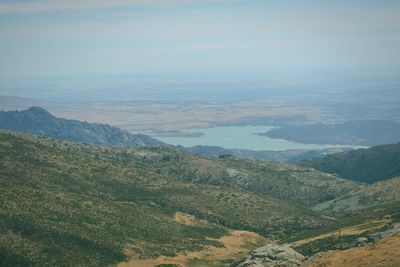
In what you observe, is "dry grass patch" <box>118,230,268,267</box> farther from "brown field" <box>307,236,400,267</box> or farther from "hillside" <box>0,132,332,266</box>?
"brown field" <box>307,236,400,267</box>

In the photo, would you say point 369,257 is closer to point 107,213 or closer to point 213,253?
point 213,253

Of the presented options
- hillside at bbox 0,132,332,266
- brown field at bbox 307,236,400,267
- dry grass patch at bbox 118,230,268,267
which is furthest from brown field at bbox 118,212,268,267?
brown field at bbox 307,236,400,267

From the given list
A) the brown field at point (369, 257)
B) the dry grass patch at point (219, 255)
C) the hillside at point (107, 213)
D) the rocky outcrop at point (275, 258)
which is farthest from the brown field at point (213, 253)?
the brown field at point (369, 257)

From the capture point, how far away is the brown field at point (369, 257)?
209 feet

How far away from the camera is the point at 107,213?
5507 inches

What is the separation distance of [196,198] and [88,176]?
36.1 metres

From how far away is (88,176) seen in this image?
179750 mm

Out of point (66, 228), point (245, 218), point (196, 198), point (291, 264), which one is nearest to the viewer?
point (291, 264)

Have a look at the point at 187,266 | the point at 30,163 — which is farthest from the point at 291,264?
the point at 30,163

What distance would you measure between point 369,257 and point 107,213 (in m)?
85.8

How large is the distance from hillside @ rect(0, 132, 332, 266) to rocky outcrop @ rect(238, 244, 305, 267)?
113 ft

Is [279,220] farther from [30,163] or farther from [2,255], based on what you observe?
[2,255]

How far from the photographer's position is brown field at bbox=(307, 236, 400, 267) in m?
63.6

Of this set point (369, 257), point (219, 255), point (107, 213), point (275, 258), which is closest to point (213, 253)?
point (219, 255)
